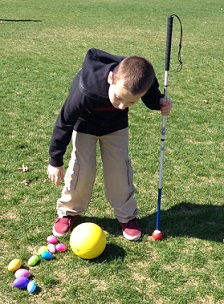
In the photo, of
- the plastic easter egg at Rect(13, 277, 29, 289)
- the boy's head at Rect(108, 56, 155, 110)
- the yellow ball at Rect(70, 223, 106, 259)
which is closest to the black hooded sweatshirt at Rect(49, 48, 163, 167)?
the boy's head at Rect(108, 56, 155, 110)

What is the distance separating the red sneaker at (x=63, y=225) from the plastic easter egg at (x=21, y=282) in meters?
0.71

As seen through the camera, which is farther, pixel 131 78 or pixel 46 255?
pixel 46 255

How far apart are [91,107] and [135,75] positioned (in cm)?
64

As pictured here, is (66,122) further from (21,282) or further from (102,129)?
(21,282)

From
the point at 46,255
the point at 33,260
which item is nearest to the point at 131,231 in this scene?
the point at 46,255

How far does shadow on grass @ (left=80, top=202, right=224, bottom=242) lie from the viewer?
13.9ft

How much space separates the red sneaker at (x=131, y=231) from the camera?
160 inches

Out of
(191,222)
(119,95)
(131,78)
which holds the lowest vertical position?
(191,222)

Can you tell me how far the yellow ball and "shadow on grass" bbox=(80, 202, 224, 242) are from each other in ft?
1.61

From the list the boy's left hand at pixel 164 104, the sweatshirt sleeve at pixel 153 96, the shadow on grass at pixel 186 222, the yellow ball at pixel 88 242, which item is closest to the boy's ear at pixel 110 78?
the sweatshirt sleeve at pixel 153 96

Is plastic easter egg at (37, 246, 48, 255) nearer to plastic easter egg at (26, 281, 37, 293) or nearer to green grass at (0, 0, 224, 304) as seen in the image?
green grass at (0, 0, 224, 304)

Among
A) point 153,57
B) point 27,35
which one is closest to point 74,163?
point 153,57

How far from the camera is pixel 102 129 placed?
149 inches

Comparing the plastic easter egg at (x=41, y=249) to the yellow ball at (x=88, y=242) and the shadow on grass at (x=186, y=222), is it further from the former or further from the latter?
the shadow on grass at (x=186, y=222)
